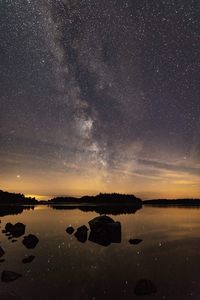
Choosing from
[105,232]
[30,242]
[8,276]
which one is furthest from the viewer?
[105,232]

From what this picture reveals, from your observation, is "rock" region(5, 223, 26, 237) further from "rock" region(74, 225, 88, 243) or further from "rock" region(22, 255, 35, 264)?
"rock" region(22, 255, 35, 264)

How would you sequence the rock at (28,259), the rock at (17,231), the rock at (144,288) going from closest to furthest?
the rock at (144,288), the rock at (28,259), the rock at (17,231)

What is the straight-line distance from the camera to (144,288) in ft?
44.9

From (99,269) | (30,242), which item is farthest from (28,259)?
(30,242)

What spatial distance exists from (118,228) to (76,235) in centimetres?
497

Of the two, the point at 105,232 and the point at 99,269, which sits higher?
the point at 105,232

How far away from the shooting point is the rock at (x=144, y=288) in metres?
13.4

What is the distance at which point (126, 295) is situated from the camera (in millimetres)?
13375

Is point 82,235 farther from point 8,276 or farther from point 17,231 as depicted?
point 8,276

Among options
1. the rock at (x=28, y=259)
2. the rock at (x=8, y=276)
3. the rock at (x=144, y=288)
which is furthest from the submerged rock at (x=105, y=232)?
the rock at (x=144, y=288)

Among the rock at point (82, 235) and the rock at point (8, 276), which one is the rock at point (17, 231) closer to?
the rock at point (82, 235)

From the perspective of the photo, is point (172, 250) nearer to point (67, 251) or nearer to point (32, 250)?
point (67, 251)

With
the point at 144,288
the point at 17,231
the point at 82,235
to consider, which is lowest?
the point at 144,288

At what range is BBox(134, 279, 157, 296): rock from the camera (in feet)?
44.1
